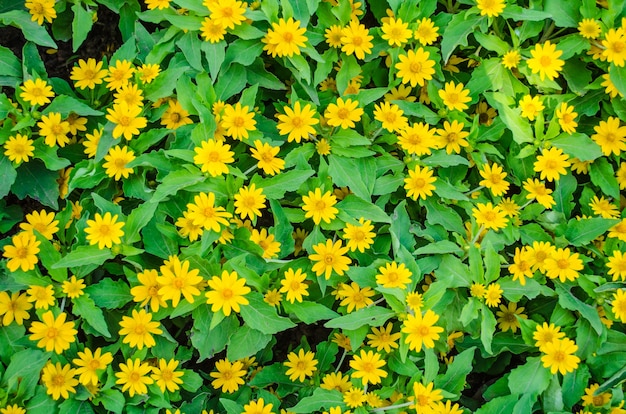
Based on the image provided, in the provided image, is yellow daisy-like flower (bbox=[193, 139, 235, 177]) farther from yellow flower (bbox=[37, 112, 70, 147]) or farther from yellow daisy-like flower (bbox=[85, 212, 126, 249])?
yellow flower (bbox=[37, 112, 70, 147])

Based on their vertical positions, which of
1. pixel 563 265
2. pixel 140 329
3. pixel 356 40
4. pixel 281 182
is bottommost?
pixel 140 329

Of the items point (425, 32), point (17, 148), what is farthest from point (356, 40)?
point (17, 148)

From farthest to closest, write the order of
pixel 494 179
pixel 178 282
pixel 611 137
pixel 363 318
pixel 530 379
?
pixel 611 137 < pixel 494 179 < pixel 530 379 < pixel 363 318 < pixel 178 282

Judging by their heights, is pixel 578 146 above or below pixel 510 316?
above

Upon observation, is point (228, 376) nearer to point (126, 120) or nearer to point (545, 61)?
point (126, 120)

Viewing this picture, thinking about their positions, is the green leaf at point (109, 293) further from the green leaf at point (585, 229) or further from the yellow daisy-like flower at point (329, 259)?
the green leaf at point (585, 229)

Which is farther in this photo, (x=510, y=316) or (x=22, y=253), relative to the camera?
(x=510, y=316)

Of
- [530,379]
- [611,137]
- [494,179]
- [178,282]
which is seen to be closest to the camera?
[178,282]

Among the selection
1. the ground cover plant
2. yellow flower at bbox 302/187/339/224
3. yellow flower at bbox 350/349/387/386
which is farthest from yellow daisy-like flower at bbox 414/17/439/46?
yellow flower at bbox 350/349/387/386
